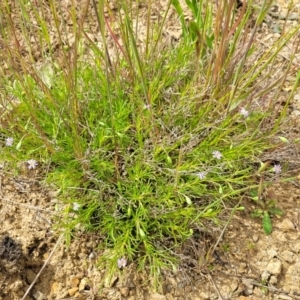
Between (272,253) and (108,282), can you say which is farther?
(272,253)

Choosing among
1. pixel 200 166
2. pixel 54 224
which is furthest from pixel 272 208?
pixel 54 224

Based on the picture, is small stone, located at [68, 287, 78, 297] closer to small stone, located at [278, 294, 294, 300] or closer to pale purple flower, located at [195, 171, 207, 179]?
pale purple flower, located at [195, 171, 207, 179]

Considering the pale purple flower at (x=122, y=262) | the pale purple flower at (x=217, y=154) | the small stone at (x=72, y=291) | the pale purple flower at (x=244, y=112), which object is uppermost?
the pale purple flower at (x=244, y=112)

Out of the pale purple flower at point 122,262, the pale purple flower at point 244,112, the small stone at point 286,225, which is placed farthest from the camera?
the small stone at point 286,225

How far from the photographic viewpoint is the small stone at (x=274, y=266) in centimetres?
136

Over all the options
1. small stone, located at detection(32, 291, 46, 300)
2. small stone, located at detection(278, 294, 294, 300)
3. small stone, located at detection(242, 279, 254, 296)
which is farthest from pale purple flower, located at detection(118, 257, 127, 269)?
small stone, located at detection(278, 294, 294, 300)

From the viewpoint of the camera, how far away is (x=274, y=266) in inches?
53.9

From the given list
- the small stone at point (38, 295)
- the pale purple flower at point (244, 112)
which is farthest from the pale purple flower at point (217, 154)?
the small stone at point (38, 295)

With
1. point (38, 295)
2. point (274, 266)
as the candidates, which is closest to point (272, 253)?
point (274, 266)

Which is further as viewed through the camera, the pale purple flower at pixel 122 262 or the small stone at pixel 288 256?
the small stone at pixel 288 256

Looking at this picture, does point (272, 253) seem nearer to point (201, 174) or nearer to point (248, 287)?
point (248, 287)

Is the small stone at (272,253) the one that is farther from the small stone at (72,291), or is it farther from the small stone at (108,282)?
the small stone at (72,291)

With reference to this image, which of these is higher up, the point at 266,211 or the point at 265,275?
the point at 266,211

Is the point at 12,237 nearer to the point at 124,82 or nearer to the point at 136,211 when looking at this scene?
the point at 136,211
